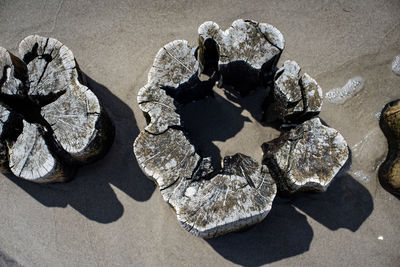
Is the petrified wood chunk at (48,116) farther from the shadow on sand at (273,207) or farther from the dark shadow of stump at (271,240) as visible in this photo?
the dark shadow of stump at (271,240)

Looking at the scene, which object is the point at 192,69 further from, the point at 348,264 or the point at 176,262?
the point at 348,264

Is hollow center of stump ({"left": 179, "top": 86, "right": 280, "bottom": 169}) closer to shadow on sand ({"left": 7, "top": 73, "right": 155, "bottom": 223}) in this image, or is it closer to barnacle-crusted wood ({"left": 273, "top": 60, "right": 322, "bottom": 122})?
barnacle-crusted wood ({"left": 273, "top": 60, "right": 322, "bottom": 122})

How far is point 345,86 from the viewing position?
491 cm

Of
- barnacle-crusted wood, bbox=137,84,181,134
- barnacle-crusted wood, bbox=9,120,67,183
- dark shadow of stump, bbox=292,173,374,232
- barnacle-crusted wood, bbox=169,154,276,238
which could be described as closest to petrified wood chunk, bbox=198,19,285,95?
barnacle-crusted wood, bbox=137,84,181,134

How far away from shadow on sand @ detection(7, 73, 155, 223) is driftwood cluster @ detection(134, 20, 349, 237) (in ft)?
2.89

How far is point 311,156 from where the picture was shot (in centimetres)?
376

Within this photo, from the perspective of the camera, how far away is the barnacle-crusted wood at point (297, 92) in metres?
3.87

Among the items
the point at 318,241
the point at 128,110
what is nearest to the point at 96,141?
the point at 128,110

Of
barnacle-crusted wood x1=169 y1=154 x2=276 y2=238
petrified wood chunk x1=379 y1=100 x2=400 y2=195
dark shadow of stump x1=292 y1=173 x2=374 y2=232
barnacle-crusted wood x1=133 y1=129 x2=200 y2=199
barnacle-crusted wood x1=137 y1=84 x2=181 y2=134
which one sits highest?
barnacle-crusted wood x1=137 y1=84 x2=181 y2=134

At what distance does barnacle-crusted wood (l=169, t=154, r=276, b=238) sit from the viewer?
3.61 metres

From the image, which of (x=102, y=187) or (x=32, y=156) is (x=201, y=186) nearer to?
(x=102, y=187)

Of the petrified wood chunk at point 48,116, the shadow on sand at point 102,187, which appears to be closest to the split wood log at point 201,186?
the petrified wood chunk at point 48,116

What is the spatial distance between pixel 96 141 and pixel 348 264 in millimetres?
3728

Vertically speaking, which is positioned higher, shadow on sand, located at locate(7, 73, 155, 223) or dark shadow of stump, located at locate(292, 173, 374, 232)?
shadow on sand, located at locate(7, 73, 155, 223)
